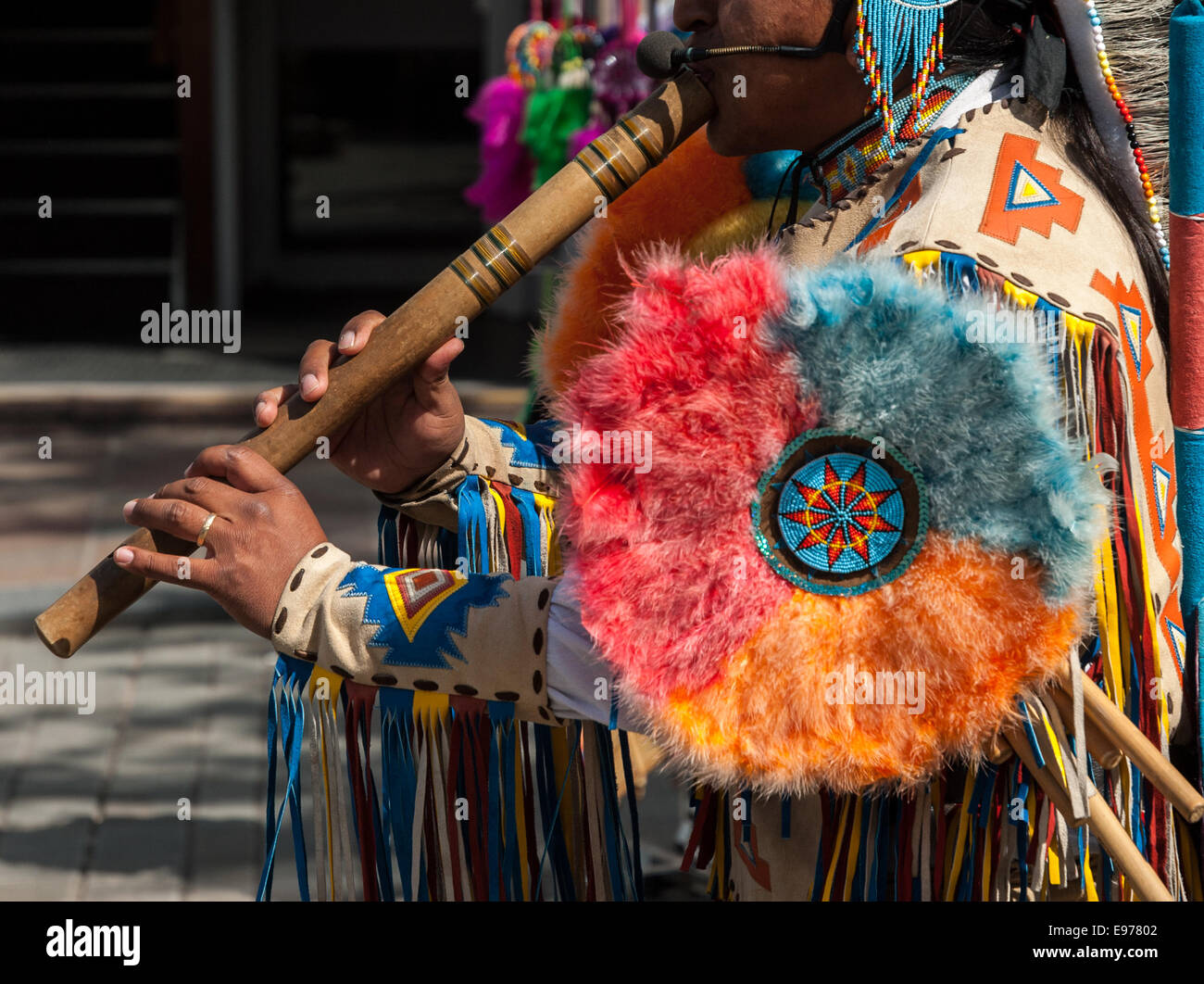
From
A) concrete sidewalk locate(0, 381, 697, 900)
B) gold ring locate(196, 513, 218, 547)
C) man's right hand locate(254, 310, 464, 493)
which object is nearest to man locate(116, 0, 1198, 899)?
gold ring locate(196, 513, 218, 547)

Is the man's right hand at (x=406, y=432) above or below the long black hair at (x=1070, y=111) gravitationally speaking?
below

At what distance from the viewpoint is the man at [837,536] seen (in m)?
1.38

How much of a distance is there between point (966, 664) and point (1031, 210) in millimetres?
451

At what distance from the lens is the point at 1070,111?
166 cm

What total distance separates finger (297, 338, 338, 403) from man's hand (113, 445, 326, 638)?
14 cm

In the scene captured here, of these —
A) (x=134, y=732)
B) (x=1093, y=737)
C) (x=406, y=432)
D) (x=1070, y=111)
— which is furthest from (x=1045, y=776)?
(x=134, y=732)

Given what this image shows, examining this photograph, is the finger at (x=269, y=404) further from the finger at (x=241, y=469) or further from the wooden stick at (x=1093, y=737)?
the wooden stick at (x=1093, y=737)

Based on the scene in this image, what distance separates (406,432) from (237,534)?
44cm

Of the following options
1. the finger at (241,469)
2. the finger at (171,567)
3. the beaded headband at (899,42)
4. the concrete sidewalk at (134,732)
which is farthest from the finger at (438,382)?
the concrete sidewalk at (134,732)

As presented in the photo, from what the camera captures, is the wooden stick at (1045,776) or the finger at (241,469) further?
the finger at (241,469)

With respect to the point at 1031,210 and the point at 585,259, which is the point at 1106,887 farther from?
the point at 585,259

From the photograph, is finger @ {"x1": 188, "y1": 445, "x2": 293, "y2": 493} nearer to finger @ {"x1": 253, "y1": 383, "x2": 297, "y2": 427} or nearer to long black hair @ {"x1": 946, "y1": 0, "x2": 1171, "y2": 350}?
finger @ {"x1": 253, "y1": 383, "x2": 297, "y2": 427}

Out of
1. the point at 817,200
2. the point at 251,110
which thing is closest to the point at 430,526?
the point at 817,200

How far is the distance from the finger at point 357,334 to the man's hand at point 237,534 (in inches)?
8.3
